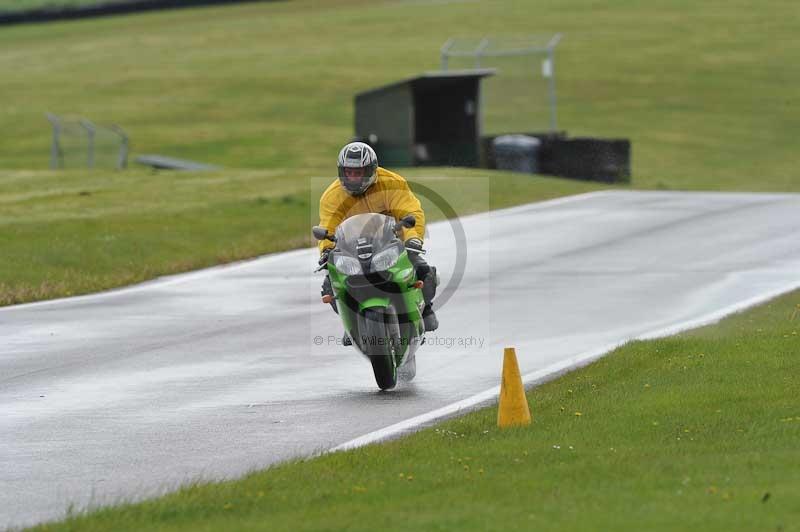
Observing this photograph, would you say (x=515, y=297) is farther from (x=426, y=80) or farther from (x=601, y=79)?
(x=601, y=79)

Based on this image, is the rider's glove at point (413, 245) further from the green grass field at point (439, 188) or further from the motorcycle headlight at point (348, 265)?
the green grass field at point (439, 188)

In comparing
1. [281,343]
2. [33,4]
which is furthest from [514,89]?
[33,4]

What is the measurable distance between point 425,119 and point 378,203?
24675 mm

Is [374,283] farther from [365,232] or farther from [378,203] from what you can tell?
[378,203]

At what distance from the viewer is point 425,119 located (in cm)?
3588

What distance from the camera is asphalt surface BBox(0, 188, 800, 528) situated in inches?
361

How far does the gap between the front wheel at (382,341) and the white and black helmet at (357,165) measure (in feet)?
3.20

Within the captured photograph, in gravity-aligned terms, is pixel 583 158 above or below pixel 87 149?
above

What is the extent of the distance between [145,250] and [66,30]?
57.9 m

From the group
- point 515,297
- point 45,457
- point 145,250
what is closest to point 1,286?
point 145,250

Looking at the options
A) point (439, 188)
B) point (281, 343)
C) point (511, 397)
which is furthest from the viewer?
point (439, 188)

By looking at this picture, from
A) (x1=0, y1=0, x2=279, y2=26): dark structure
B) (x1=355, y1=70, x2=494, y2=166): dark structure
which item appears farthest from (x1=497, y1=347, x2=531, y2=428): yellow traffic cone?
(x1=0, y1=0, x2=279, y2=26): dark structure

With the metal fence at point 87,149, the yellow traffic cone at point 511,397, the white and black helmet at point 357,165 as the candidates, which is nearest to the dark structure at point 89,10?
the metal fence at point 87,149

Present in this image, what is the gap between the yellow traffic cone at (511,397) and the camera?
932 cm
